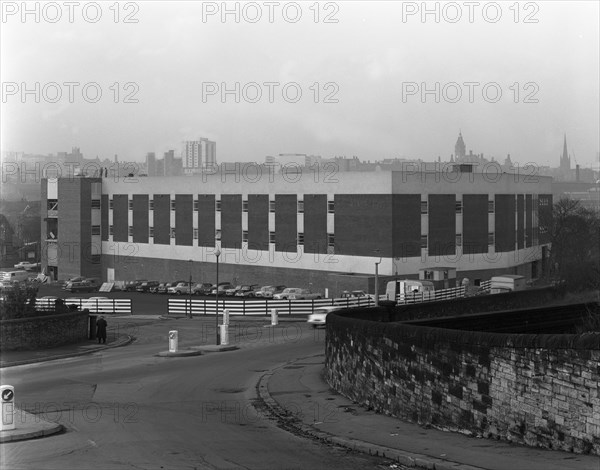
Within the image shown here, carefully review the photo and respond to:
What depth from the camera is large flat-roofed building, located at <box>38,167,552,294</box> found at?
240 feet

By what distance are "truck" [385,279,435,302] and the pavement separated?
32054 mm

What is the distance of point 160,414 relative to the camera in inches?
882

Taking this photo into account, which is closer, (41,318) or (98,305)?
(41,318)

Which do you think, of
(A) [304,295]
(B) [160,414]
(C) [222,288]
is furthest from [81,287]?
(B) [160,414]

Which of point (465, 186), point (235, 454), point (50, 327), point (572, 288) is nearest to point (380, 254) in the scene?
point (465, 186)

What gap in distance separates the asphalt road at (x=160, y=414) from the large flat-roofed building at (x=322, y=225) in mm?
34869

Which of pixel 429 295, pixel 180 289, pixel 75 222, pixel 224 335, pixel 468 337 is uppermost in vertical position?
pixel 75 222

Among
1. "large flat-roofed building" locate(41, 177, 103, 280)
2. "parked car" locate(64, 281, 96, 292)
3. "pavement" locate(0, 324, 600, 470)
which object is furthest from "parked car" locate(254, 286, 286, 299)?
"pavement" locate(0, 324, 600, 470)

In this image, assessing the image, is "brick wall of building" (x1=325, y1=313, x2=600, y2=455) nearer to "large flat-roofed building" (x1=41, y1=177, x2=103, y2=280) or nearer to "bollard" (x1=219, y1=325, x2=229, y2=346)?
"bollard" (x1=219, y1=325, x2=229, y2=346)

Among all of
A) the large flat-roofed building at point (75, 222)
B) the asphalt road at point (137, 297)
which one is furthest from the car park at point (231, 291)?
the large flat-roofed building at point (75, 222)

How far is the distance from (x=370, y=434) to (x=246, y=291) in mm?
57799

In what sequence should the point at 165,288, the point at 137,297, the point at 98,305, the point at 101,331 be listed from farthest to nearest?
the point at 165,288 < the point at 137,297 < the point at 98,305 < the point at 101,331

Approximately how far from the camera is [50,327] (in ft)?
118

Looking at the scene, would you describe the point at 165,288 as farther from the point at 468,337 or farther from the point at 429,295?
the point at 468,337
